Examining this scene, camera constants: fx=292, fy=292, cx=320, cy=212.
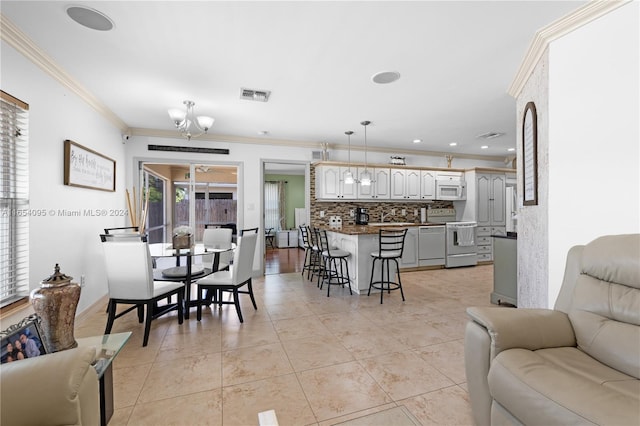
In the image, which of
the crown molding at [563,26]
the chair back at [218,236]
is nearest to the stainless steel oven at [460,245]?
the crown molding at [563,26]

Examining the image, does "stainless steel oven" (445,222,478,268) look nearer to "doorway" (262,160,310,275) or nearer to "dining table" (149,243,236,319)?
"doorway" (262,160,310,275)

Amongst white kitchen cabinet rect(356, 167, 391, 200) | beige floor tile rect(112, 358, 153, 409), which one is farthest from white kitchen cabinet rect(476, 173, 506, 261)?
beige floor tile rect(112, 358, 153, 409)

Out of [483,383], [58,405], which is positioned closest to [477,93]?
[483,383]

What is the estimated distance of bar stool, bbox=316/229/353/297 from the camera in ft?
14.0

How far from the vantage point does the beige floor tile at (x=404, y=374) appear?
1.95 m

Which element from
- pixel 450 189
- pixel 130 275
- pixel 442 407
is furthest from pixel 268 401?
pixel 450 189

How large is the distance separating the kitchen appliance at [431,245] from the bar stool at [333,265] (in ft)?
6.07

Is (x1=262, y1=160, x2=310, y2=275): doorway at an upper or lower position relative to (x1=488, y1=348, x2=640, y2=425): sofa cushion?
upper

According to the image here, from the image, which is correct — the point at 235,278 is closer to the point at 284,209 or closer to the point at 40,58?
the point at 40,58

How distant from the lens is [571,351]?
1.50 metres

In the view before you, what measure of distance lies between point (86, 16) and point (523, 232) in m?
4.11

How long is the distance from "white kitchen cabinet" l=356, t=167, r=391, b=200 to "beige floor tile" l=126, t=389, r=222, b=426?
4604mm

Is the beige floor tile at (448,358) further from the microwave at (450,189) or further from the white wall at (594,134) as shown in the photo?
the microwave at (450,189)

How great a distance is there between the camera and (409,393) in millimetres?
1913
